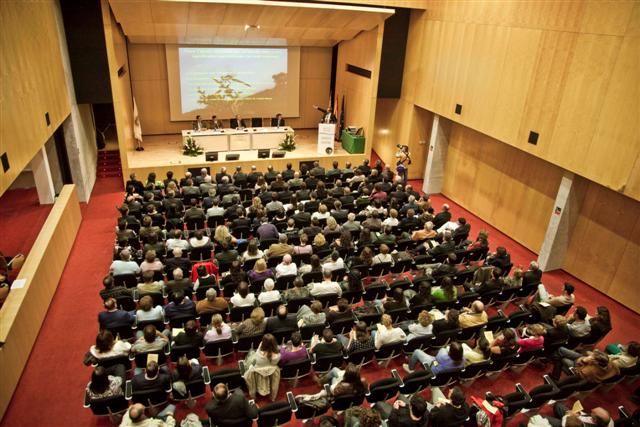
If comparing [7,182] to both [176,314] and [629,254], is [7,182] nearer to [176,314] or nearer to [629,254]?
[176,314]

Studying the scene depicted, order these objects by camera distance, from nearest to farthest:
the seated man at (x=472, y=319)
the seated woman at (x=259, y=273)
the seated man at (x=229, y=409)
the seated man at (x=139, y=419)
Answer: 1. the seated man at (x=139, y=419)
2. the seated man at (x=229, y=409)
3. the seated man at (x=472, y=319)
4. the seated woman at (x=259, y=273)

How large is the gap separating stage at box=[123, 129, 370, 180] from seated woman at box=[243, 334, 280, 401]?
30.1 feet

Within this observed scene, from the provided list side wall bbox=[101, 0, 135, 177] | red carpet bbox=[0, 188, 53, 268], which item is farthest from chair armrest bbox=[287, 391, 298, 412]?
side wall bbox=[101, 0, 135, 177]

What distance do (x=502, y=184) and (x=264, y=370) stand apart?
8.72m

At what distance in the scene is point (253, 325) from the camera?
20.5 feet

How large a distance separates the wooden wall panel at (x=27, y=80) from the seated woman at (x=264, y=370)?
15.5 feet

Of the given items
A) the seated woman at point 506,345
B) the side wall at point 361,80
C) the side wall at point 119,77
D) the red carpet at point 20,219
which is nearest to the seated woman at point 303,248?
the seated woman at point 506,345

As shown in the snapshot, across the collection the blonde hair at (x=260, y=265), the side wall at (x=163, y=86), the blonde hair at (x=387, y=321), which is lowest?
the blonde hair at (x=387, y=321)

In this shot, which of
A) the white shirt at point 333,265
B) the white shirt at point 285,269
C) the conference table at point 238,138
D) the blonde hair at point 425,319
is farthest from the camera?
the conference table at point 238,138

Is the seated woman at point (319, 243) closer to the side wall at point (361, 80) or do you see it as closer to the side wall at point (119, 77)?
the side wall at point (119, 77)

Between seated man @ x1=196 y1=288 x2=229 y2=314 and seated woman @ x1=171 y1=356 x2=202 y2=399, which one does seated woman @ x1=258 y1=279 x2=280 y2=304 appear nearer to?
seated man @ x1=196 y1=288 x2=229 y2=314

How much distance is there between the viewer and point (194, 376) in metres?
5.52

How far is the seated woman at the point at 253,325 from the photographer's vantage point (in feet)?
20.2

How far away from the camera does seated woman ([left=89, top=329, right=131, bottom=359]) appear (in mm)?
5482
